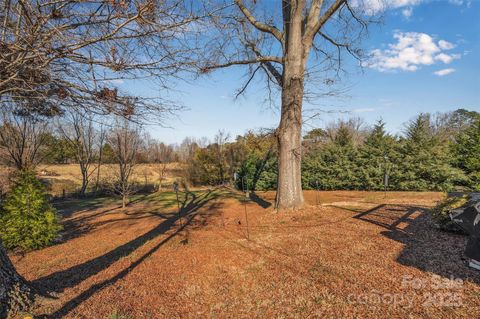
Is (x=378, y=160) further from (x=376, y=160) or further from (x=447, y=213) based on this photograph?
(x=447, y=213)

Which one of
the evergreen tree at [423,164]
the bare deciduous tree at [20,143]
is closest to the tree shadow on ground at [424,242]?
the evergreen tree at [423,164]

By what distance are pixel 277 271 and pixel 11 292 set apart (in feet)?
11.4

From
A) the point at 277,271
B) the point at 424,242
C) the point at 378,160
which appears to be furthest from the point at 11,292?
the point at 378,160

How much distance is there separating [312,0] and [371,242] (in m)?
7.40

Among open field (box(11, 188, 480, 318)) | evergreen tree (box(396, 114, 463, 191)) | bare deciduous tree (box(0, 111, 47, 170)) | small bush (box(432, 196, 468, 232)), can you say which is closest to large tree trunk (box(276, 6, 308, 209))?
open field (box(11, 188, 480, 318))

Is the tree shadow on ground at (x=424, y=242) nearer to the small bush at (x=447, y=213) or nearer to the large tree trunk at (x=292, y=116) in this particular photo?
the small bush at (x=447, y=213)

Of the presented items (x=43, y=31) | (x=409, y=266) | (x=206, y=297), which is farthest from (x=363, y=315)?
(x=43, y=31)

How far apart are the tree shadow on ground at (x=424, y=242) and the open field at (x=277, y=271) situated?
0.05ft

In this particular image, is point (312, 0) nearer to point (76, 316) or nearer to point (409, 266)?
point (409, 266)

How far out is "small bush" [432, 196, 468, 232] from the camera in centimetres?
503

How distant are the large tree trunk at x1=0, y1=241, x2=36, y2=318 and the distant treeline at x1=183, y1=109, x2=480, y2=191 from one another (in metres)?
7.34

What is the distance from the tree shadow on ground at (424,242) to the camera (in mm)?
3551

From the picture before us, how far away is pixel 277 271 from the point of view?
13.2 ft

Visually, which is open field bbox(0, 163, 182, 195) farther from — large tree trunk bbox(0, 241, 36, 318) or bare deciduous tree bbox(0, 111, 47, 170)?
large tree trunk bbox(0, 241, 36, 318)
